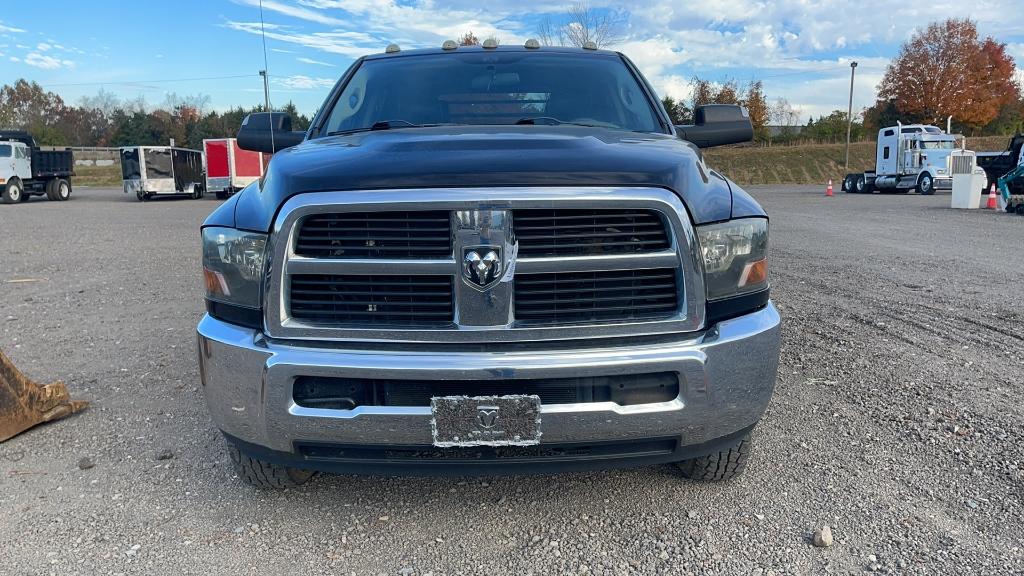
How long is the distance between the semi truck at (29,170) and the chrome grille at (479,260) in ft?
99.4

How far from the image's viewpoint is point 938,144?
2912 centimetres

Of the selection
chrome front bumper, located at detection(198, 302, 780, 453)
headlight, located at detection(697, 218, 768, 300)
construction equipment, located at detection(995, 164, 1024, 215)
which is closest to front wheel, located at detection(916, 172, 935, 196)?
construction equipment, located at detection(995, 164, 1024, 215)

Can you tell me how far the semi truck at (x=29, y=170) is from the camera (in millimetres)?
26734

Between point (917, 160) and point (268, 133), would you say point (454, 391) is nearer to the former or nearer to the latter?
point (268, 133)

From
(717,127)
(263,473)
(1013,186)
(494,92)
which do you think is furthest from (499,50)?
(1013,186)

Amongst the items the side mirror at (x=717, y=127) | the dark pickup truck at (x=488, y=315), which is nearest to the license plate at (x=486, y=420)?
the dark pickup truck at (x=488, y=315)

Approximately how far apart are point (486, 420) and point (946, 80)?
6279 cm

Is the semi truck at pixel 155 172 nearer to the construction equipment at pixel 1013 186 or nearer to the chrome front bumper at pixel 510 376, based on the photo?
the construction equipment at pixel 1013 186

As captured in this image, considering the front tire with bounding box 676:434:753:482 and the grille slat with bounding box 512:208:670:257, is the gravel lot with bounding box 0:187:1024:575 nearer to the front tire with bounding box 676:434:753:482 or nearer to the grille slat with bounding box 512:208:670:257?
the front tire with bounding box 676:434:753:482

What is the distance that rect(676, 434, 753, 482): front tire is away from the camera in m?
2.85

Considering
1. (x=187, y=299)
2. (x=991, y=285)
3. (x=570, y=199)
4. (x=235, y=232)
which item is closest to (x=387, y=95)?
(x=235, y=232)

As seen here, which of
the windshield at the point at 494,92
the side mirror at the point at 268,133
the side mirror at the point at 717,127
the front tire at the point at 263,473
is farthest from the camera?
the side mirror at the point at 268,133

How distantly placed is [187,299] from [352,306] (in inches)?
219

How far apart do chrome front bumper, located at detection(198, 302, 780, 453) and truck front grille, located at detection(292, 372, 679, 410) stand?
0.03 m
